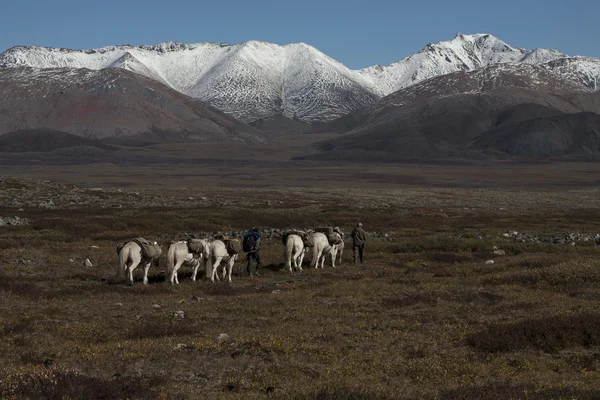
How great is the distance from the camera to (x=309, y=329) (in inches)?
668

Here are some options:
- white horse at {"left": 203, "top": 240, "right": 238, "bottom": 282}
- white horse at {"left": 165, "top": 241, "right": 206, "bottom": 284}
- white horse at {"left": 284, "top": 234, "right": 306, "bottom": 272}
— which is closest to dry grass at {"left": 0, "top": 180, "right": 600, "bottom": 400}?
white horse at {"left": 284, "top": 234, "right": 306, "bottom": 272}

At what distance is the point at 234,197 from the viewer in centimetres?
8094

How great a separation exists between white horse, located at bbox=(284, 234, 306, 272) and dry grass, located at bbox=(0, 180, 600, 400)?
23.7 inches

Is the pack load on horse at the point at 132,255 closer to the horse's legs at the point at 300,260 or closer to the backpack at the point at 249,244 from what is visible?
the backpack at the point at 249,244

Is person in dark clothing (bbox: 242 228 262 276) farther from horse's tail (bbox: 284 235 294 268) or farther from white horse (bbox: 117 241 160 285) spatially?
white horse (bbox: 117 241 160 285)

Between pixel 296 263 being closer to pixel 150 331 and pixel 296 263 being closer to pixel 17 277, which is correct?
pixel 17 277

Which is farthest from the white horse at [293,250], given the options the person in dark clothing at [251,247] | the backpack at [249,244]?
the backpack at [249,244]

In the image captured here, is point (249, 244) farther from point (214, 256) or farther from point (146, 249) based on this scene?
point (146, 249)

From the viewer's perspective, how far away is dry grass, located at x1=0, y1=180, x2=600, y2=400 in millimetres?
12109

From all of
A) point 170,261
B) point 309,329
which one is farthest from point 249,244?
point 309,329

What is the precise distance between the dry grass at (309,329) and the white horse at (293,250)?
1.98 ft

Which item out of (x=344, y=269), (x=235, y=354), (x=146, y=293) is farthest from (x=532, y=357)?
(x=344, y=269)

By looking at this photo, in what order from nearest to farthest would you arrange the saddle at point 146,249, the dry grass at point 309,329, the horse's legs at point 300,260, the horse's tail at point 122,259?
the dry grass at point 309,329 → the horse's tail at point 122,259 → the saddle at point 146,249 → the horse's legs at point 300,260

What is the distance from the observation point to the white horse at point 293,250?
29.2 meters
